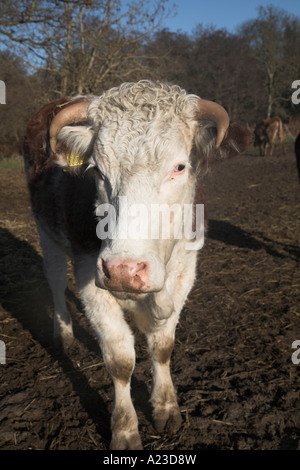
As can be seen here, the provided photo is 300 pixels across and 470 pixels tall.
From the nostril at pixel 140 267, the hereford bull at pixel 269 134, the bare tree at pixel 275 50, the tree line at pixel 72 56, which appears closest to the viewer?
the nostril at pixel 140 267

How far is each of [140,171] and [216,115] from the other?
0.60 m

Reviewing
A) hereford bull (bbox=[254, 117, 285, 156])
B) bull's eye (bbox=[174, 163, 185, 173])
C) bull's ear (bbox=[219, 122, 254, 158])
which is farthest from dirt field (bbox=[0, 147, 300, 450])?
hereford bull (bbox=[254, 117, 285, 156])

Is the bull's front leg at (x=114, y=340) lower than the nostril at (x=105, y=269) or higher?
lower

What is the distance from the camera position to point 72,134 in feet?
7.08

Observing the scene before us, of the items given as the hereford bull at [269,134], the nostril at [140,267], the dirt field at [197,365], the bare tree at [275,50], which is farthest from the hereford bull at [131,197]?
the bare tree at [275,50]

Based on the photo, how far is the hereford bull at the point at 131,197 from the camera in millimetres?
1744

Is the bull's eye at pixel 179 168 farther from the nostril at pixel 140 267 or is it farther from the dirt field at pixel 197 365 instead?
the dirt field at pixel 197 365

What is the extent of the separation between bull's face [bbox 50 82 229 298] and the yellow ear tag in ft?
0.16

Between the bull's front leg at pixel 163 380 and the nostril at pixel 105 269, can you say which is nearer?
the nostril at pixel 105 269

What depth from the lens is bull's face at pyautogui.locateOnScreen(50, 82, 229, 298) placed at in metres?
1.67

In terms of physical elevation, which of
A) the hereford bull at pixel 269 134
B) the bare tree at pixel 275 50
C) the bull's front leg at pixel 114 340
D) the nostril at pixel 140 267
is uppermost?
the bare tree at pixel 275 50

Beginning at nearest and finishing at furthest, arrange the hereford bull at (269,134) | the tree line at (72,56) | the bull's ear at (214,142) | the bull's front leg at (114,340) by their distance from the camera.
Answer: the bull's ear at (214,142)
the bull's front leg at (114,340)
the tree line at (72,56)
the hereford bull at (269,134)

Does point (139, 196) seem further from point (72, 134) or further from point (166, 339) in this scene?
point (166, 339)

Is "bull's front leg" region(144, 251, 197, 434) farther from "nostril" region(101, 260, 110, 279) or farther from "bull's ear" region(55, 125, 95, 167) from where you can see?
"bull's ear" region(55, 125, 95, 167)
